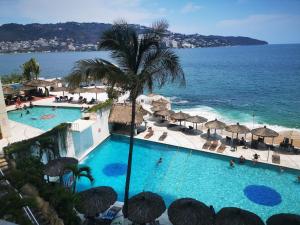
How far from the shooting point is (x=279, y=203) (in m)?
14.4

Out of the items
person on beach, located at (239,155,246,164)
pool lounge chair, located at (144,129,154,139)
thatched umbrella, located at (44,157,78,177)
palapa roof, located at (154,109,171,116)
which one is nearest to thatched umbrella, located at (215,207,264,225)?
thatched umbrella, located at (44,157,78,177)

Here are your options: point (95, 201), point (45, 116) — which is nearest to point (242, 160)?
point (95, 201)

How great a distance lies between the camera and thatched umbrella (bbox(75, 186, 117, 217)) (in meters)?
10.7

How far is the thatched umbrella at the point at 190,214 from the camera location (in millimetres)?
10034

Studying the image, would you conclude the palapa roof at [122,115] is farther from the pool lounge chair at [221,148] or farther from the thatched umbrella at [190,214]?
the thatched umbrella at [190,214]

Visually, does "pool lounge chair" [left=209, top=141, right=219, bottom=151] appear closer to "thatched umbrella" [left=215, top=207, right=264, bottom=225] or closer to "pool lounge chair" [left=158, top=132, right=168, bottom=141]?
"pool lounge chair" [left=158, top=132, right=168, bottom=141]

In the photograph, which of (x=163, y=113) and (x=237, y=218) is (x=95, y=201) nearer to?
(x=237, y=218)

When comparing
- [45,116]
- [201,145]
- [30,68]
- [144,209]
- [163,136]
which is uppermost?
[30,68]

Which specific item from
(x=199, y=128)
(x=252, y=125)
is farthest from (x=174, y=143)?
(x=252, y=125)

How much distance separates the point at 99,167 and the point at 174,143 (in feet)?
22.0

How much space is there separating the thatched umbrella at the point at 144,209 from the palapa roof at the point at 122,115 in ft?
40.4

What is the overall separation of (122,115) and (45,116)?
930cm

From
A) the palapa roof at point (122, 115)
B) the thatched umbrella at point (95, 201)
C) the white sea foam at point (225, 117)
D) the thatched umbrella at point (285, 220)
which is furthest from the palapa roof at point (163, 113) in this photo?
the thatched umbrella at point (285, 220)

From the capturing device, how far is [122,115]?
2347 cm
